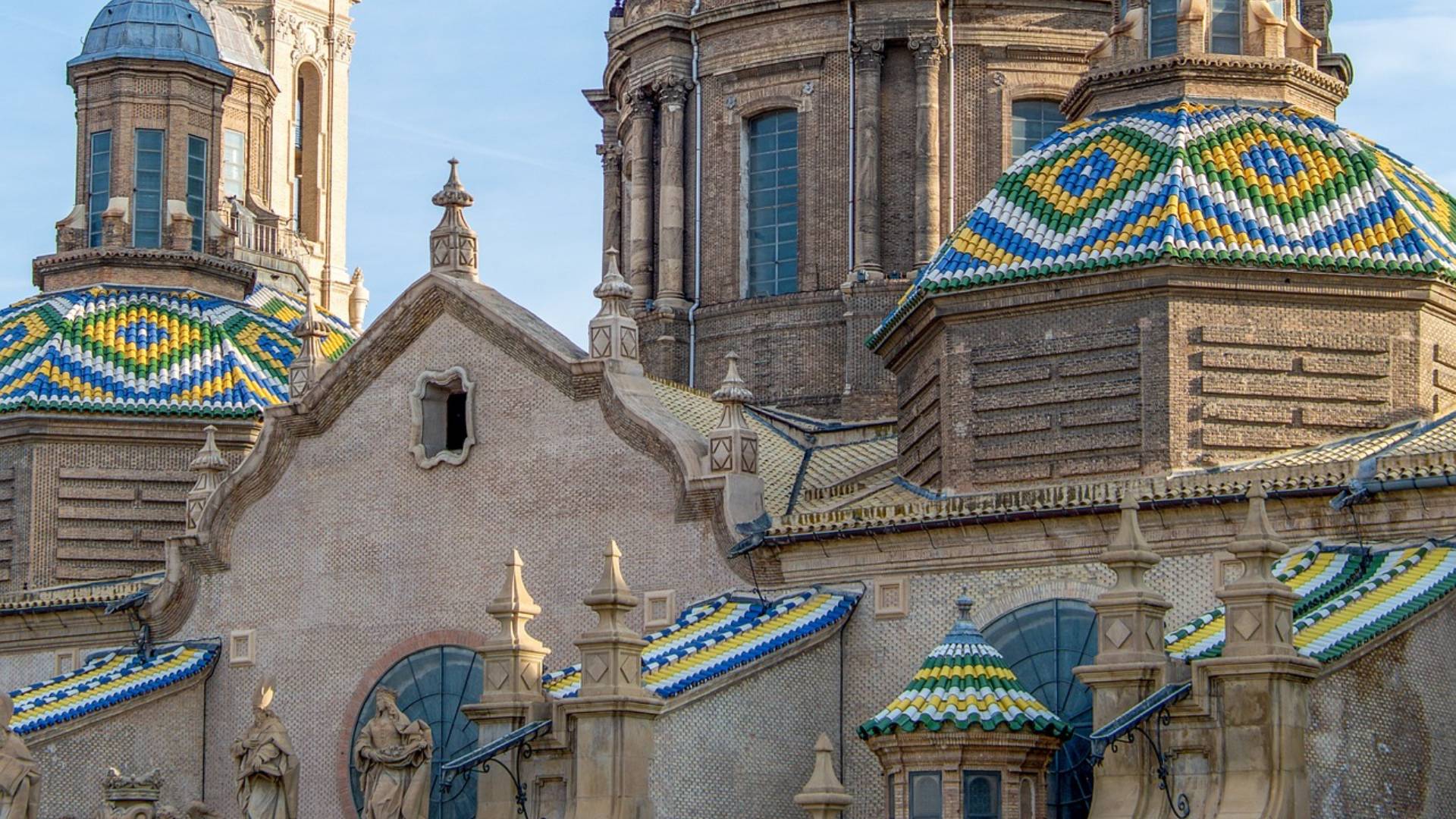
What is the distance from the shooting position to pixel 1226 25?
4566 cm

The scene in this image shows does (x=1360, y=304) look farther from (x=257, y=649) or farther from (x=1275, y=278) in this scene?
(x=257, y=649)

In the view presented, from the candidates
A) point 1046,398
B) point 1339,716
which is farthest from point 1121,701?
point 1046,398

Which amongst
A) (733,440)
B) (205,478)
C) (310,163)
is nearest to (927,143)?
(733,440)

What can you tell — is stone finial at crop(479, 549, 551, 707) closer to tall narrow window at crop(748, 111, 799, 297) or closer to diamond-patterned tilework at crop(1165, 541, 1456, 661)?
diamond-patterned tilework at crop(1165, 541, 1456, 661)

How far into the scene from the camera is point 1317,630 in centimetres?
3591

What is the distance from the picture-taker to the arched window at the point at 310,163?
84.2 meters

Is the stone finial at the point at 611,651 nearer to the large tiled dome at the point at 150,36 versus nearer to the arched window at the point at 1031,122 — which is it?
the arched window at the point at 1031,122

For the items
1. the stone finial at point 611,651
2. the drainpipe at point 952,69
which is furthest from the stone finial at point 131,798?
the drainpipe at point 952,69

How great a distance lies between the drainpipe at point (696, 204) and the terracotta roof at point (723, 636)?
11979 millimetres

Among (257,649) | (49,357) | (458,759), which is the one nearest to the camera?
(458,759)

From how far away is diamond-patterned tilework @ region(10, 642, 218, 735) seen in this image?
4569cm

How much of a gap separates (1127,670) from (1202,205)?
8.91 metres

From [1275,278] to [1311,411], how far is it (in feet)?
5.63

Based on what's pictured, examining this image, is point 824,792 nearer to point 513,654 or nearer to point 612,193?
point 513,654
